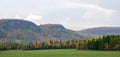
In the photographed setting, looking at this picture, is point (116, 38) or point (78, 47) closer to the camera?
point (116, 38)

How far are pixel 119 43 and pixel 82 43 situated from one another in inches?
1155

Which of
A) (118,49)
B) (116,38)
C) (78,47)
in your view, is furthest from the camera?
(78,47)

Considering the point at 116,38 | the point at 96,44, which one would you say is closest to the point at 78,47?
the point at 96,44

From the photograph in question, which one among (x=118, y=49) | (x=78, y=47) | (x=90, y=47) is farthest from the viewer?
(x=78, y=47)

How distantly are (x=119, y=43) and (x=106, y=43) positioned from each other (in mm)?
9237

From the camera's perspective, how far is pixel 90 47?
16788cm

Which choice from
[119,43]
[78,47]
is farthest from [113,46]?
[78,47]

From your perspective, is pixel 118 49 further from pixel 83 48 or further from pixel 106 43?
pixel 83 48

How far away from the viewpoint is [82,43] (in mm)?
175500

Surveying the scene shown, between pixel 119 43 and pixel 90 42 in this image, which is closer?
pixel 119 43

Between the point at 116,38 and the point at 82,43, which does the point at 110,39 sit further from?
the point at 82,43

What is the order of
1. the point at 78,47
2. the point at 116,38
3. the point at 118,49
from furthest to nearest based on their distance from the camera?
the point at 78,47, the point at 116,38, the point at 118,49

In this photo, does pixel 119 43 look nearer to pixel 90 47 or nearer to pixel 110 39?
pixel 110 39

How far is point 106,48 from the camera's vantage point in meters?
157
